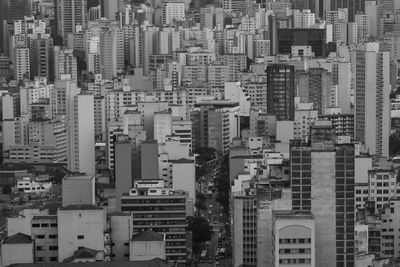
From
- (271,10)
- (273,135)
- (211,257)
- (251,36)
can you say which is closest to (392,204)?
(211,257)

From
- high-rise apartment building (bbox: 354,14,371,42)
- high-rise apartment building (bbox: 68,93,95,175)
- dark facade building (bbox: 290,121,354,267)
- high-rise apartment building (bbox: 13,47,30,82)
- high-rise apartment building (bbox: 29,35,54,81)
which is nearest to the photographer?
dark facade building (bbox: 290,121,354,267)

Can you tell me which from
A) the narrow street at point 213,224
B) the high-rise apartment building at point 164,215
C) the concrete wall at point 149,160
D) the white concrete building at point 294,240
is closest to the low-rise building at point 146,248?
the white concrete building at point 294,240

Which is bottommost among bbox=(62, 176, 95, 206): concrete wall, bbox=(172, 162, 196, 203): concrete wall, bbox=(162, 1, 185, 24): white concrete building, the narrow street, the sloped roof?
the narrow street

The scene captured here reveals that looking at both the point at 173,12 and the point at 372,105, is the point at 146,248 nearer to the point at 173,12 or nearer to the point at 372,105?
the point at 372,105

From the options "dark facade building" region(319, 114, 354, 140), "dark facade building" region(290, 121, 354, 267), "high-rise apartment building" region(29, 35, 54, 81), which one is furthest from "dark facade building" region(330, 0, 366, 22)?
"dark facade building" region(290, 121, 354, 267)

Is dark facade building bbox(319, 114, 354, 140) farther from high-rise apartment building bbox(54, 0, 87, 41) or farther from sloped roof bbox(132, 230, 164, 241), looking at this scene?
high-rise apartment building bbox(54, 0, 87, 41)

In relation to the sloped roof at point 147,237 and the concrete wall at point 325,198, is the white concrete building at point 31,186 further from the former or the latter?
the concrete wall at point 325,198
